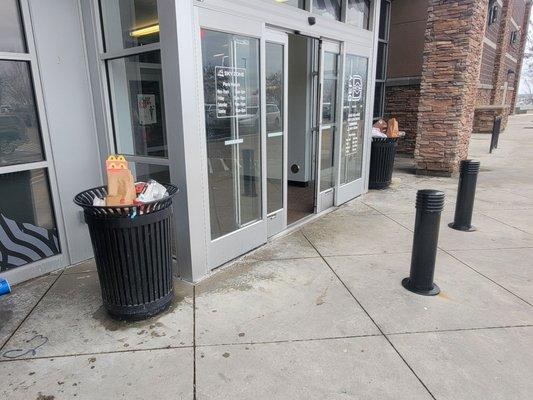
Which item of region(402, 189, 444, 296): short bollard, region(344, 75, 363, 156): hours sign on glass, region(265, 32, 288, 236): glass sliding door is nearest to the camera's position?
region(402, 189, 444, 296): short bollard

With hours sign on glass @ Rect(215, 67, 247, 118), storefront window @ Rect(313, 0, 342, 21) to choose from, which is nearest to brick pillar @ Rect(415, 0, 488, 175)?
storefront window @ Rect(313, 0, 342, 21)

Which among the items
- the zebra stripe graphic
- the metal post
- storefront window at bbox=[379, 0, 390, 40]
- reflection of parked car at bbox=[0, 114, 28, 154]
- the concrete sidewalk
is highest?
storefront window at bbox=[379, 0, 390, 40]

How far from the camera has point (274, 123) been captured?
4.90m

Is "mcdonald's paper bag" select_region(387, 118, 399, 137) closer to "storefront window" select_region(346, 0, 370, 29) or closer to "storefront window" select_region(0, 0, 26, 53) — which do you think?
"storefront window" select_region(346, 0, 370, 29)

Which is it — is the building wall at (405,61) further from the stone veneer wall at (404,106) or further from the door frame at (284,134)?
the door frame at (284,134)

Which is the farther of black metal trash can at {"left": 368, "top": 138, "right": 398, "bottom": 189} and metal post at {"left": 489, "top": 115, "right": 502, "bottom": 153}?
metal post at {"left": 489, "top": 115, "right": 502, "bottom": 153}

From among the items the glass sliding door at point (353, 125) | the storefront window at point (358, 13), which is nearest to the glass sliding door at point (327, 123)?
the glass sliding door at point (353, 125)

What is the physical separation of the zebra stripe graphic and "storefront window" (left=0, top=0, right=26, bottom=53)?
162 cm

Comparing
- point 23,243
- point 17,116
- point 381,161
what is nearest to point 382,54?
point 381,161

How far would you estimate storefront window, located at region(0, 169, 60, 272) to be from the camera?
12.4 feet

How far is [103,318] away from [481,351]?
9.95ft

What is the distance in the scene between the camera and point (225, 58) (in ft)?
13.0

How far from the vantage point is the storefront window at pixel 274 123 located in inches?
187

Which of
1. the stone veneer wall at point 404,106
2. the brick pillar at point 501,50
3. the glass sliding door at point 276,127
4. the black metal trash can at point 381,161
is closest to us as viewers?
the glass sliding door at point 276,127
